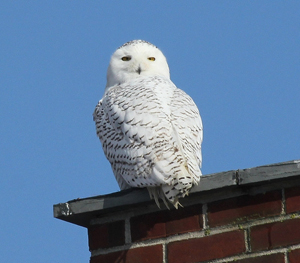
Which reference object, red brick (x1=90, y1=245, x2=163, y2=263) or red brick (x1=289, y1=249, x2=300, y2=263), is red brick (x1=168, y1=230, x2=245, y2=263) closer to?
red brick (x1=90, y1=245, x2=163, y2=263)

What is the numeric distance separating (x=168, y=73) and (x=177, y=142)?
2.25 meters

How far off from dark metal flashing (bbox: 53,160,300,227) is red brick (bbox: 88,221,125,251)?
0.24 ft

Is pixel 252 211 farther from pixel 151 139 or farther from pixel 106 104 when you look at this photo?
pixel 106 104

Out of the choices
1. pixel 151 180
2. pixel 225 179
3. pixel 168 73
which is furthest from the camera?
pixel 168 73

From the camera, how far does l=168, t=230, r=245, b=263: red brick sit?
3.10m

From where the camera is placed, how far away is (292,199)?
3107mm

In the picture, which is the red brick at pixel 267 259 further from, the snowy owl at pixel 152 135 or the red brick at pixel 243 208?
the snowy owl at pixel 152 135

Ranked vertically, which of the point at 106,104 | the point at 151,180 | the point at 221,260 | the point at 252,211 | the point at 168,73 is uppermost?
the point at 168,73

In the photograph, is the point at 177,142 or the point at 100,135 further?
the point at 100,135

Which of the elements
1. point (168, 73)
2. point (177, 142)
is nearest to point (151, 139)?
point (177, 142)

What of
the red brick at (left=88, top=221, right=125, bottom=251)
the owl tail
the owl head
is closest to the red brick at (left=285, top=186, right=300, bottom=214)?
the owl tail

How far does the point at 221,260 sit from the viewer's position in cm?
310

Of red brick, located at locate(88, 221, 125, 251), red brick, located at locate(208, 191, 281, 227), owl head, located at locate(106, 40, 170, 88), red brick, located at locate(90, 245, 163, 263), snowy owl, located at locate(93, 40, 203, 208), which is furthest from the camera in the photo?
owl head, located at locate(106, 40, 170, 88)

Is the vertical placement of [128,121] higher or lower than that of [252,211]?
higher
